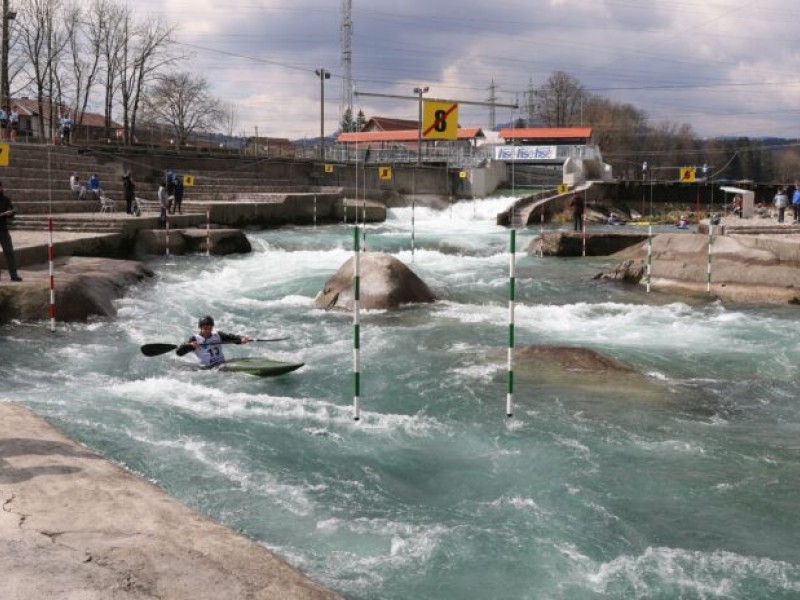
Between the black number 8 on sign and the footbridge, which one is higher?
the black number 8 on sign

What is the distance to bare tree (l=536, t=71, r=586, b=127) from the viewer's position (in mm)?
92250

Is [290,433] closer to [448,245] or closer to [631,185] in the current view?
[448,245]

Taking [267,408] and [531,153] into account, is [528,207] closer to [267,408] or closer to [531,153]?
[531,153]

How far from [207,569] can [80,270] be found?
1283 cm

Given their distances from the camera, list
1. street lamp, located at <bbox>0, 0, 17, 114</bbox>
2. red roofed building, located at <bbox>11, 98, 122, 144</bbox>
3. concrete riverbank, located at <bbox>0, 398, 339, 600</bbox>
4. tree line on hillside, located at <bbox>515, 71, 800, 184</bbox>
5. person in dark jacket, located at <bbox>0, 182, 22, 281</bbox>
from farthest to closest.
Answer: tree line on hillside, located at <bbox>515, 71, 800, 184</bbox>, red roofed building, located at <bbox>11, 98, 122, 144</bbox>, street lamp, located at <bbox>0, 0, 17, 114</bbox>, person in dark jacket, located at <bbox>0, 182, 22, 281</bbox>, concrete riverbank, located at <bbox>0, 398, 339, 600</bbox>

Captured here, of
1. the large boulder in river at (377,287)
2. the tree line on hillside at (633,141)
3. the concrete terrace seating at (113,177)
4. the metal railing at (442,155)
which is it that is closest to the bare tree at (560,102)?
the tree line on hillside at (633,141)

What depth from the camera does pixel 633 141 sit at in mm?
99375

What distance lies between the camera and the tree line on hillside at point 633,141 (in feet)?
297

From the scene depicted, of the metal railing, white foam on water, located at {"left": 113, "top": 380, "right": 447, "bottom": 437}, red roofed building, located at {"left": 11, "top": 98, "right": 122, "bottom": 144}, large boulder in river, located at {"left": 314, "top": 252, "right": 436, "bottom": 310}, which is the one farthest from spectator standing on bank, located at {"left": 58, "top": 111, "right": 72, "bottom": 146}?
white foam on water, located at {"left": 113, "top": 380, "right": 447, "bottom": 437}

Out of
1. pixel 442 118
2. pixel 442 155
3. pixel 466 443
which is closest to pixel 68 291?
pixel 466 443

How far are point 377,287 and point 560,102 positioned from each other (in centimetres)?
8277

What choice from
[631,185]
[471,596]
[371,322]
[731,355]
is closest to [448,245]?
[371,322]

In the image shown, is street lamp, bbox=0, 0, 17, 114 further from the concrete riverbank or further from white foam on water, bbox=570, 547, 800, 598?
white foam on water, bbox=570, 547, 800, 598

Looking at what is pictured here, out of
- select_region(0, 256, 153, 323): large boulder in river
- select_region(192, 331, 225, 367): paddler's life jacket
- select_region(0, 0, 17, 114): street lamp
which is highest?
select_region(0, 0, 17, 114): street lamp
